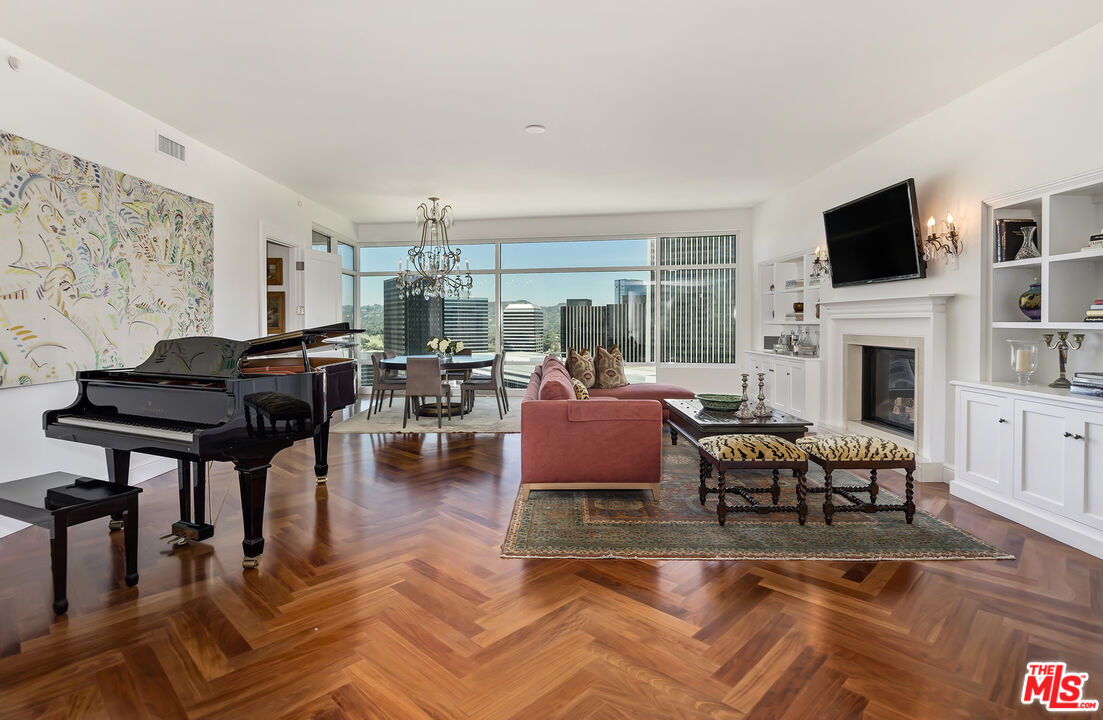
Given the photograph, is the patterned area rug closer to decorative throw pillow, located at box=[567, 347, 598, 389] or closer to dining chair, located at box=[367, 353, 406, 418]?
decorative throw pillow, located at box=[567, 347, 598, 389]

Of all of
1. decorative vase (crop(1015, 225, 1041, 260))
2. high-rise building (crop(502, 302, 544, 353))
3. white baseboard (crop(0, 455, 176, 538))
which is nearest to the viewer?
decorative vase (crop(1015, 225, 1041, 260))

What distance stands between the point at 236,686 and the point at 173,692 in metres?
0.19

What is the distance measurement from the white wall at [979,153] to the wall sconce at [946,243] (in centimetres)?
6

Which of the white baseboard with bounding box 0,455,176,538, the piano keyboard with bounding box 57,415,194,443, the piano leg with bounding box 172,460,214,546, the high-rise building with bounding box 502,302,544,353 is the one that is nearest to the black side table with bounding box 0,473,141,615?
the piano keyboard with bounding box 57,415,194,443

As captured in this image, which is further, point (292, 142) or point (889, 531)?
point (292, 142)

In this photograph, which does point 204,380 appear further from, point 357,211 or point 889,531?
point 357,211

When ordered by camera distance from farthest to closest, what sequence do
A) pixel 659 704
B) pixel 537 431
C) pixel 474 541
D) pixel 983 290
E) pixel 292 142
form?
pixel 292 142 → pixel 983 290 → pixel 537 431 → pixel 474 541 → pixel 659 704

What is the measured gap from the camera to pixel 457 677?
184 cm

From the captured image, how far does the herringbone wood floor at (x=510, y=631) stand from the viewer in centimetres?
173

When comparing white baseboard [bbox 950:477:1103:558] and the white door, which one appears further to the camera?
the white door

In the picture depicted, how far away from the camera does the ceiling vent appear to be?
172 inches

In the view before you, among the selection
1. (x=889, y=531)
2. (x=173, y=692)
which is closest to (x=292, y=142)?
(x=173, y=692)

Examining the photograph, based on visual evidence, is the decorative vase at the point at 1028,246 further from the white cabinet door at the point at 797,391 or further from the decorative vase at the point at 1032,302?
the white cabinet door at the point at 797,391

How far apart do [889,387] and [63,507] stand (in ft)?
19.3
